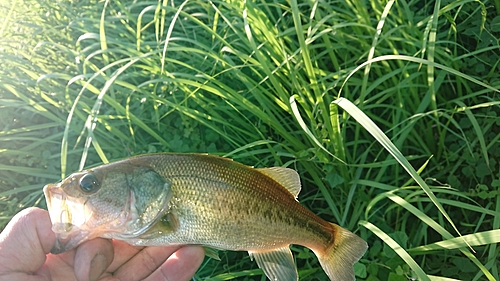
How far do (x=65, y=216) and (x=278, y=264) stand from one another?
0.71 m

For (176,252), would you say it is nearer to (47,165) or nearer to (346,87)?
(346,87)

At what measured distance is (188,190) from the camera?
1.63m

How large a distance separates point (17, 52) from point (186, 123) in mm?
1249

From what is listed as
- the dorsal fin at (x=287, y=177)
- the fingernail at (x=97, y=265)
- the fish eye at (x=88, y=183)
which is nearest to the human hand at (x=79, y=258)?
the fingernail at (x=97, y=265)

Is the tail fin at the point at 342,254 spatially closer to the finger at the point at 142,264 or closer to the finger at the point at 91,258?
the finger at the point at 142,264

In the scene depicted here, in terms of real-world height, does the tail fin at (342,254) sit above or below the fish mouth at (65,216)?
below

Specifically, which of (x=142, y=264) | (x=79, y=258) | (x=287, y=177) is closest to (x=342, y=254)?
(x=287, y=177)

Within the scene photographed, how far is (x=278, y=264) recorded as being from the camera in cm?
176

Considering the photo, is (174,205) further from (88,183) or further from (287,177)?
(287,177)

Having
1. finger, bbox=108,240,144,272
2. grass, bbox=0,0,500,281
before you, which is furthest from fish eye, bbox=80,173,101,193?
grass, bbox=0,0,500,281

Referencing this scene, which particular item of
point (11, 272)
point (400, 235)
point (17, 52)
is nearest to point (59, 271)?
point (11, 272)

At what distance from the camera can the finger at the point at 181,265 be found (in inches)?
70.1

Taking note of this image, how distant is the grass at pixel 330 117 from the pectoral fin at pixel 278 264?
405 millimetres

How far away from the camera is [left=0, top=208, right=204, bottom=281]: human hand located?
5.42 feet
